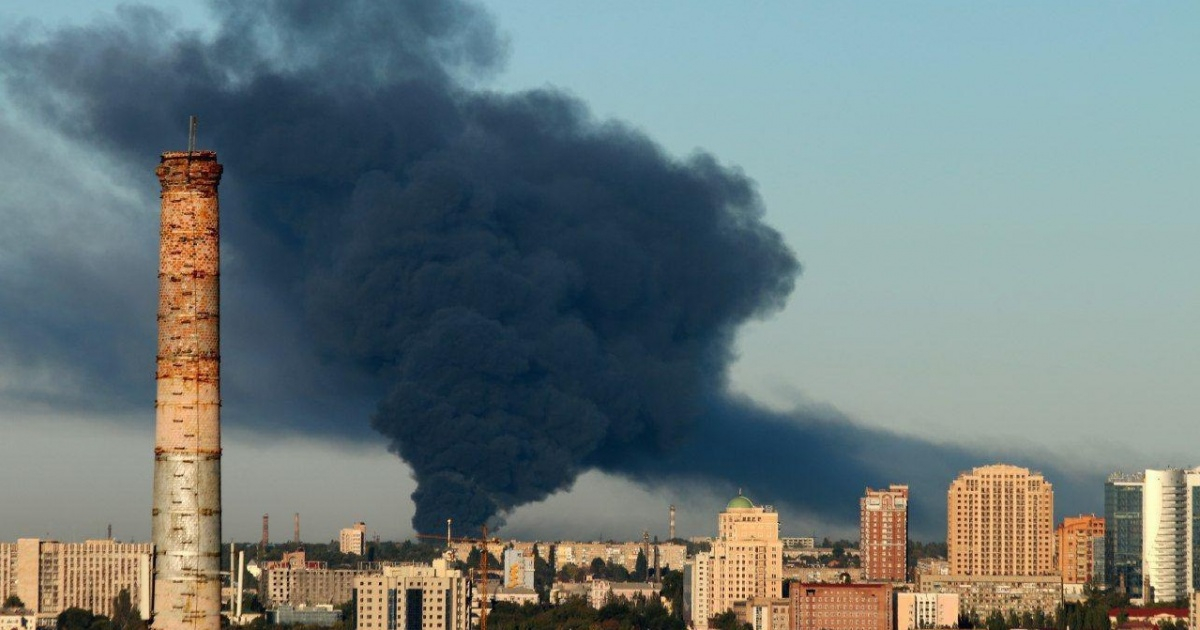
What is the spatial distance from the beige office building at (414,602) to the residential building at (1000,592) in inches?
766

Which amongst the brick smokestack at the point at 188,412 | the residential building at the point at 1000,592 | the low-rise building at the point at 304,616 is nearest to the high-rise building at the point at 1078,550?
the residential building at the point at 1000,592

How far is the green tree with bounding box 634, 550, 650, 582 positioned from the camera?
114 m

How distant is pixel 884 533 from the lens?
114 metres

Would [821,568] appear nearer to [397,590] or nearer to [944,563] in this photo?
[944,563]

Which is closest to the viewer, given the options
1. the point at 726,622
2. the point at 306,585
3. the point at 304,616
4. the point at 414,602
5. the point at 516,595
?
the point at 414,602

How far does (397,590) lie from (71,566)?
13.8 meters

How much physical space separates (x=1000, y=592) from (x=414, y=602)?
2580cm

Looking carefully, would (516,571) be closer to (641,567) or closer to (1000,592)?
(1000,592)

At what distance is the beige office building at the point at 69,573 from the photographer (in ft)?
277

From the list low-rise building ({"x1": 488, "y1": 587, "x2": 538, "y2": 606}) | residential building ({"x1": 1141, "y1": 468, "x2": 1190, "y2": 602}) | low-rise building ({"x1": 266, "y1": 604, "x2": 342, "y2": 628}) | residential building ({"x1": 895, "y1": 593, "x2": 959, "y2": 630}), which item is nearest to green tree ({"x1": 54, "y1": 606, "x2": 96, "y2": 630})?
low-rise building ({"x1": 266, "y1": 604, "x2": 342, "y2": 628})

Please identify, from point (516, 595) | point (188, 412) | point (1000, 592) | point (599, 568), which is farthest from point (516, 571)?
point (188, 412)

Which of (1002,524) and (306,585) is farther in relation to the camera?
(1002,524)

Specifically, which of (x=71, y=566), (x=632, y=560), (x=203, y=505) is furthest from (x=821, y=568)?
(x=203, y=505)

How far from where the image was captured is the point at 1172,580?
105 meters
